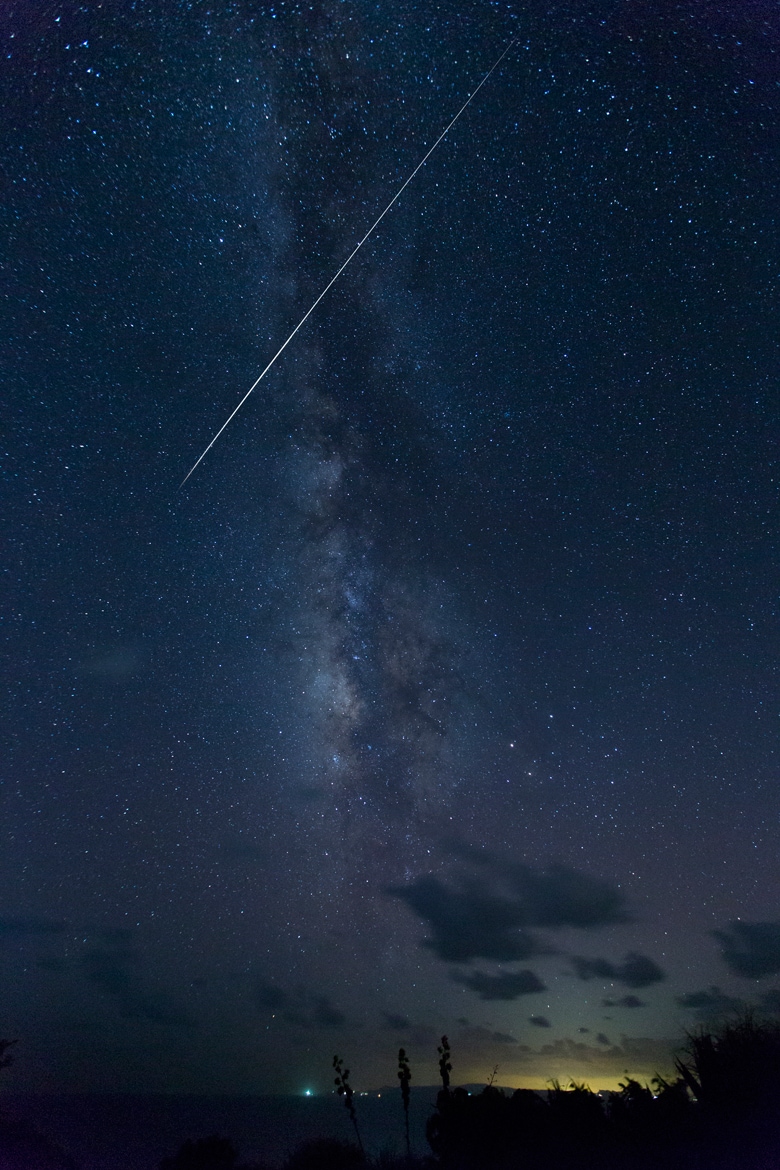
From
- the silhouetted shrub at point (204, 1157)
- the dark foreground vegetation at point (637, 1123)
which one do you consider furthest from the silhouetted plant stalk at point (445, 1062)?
the silhouetted shrub at point (204, 1157)

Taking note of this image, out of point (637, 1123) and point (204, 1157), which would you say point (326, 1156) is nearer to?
point (204, 1157)

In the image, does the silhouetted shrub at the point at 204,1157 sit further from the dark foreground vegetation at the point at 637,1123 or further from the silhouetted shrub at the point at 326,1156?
the dark foreground vegetation at the point at 637,1123

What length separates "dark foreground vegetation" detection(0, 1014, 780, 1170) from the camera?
15086 millimetres

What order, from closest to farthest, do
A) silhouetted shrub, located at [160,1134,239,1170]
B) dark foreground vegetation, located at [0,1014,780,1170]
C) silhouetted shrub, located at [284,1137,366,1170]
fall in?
dark foreground vegetation, located at [0,1014,780,1170], silhouetted shrub, located at [284,1137,366,1170], silhouetted shrub, located at [160,1134,239,1170]

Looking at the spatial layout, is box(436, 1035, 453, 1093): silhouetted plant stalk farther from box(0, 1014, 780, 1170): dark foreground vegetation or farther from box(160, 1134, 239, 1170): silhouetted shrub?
box(160, 1134, 239, 1170): silhouetted shrub

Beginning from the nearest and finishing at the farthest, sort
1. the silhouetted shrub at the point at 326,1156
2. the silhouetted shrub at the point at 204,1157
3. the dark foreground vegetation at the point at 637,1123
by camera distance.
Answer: the dark foreground vegetation at the point at 637,1123
the silhouetted shrub at the point at 326,1156
the silhouetted shrub at the point at 204,1157

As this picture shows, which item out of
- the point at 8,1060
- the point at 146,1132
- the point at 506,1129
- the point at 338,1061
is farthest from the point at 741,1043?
the point at 146,1132

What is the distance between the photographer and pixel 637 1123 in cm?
1741

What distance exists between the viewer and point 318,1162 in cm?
2856

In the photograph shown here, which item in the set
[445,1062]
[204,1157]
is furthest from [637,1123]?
[204,1157]

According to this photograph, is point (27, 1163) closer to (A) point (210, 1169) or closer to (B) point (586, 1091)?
(A) point (210, 1169)

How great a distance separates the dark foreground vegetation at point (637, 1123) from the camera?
15.1m

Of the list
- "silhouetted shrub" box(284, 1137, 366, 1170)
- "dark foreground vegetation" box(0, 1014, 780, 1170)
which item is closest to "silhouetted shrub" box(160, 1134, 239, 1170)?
"silhouetted shrub" box(284, 1137, 366, 1170)

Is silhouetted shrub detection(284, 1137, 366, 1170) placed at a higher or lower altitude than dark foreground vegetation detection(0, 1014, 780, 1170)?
lower
